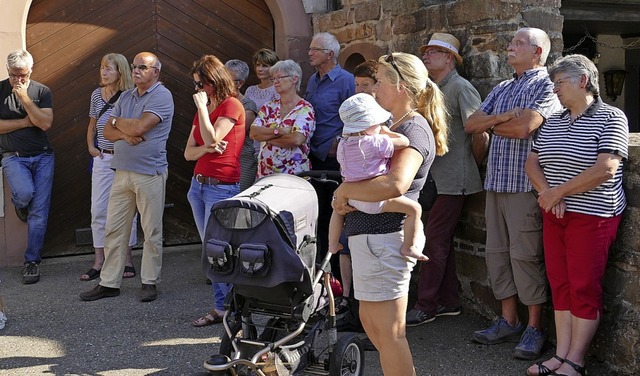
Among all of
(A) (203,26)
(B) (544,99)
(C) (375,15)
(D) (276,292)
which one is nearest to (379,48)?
(C) (375,15)

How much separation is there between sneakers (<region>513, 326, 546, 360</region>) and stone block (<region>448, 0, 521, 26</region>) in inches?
82.7

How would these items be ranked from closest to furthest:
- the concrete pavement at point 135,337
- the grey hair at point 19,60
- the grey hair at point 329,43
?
the concrete pavement at point 135,337 → the grey hair at point 329,43 → the grey hair at point 19,60

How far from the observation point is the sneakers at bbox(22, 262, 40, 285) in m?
6.72

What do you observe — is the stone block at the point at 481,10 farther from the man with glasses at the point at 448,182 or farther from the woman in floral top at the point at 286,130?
the woman in floral top at the point at 286,130

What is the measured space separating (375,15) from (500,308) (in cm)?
297

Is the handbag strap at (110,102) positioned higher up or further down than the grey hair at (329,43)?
further down

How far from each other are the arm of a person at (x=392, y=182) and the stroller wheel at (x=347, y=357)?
0.83 meters

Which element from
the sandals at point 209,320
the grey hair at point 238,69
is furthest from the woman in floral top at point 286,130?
the sandals at point 209,320

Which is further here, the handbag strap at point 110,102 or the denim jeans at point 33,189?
the denim jeans at point 33,189

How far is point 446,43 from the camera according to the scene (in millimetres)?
5527

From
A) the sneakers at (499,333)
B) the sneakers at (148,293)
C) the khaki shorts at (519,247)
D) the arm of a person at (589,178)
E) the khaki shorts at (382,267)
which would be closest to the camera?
the khaki shorts at (382,267)

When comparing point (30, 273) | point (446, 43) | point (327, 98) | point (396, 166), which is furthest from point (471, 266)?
point (30, 273)

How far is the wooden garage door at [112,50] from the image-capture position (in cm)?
745

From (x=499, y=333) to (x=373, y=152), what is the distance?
198 centimetres
